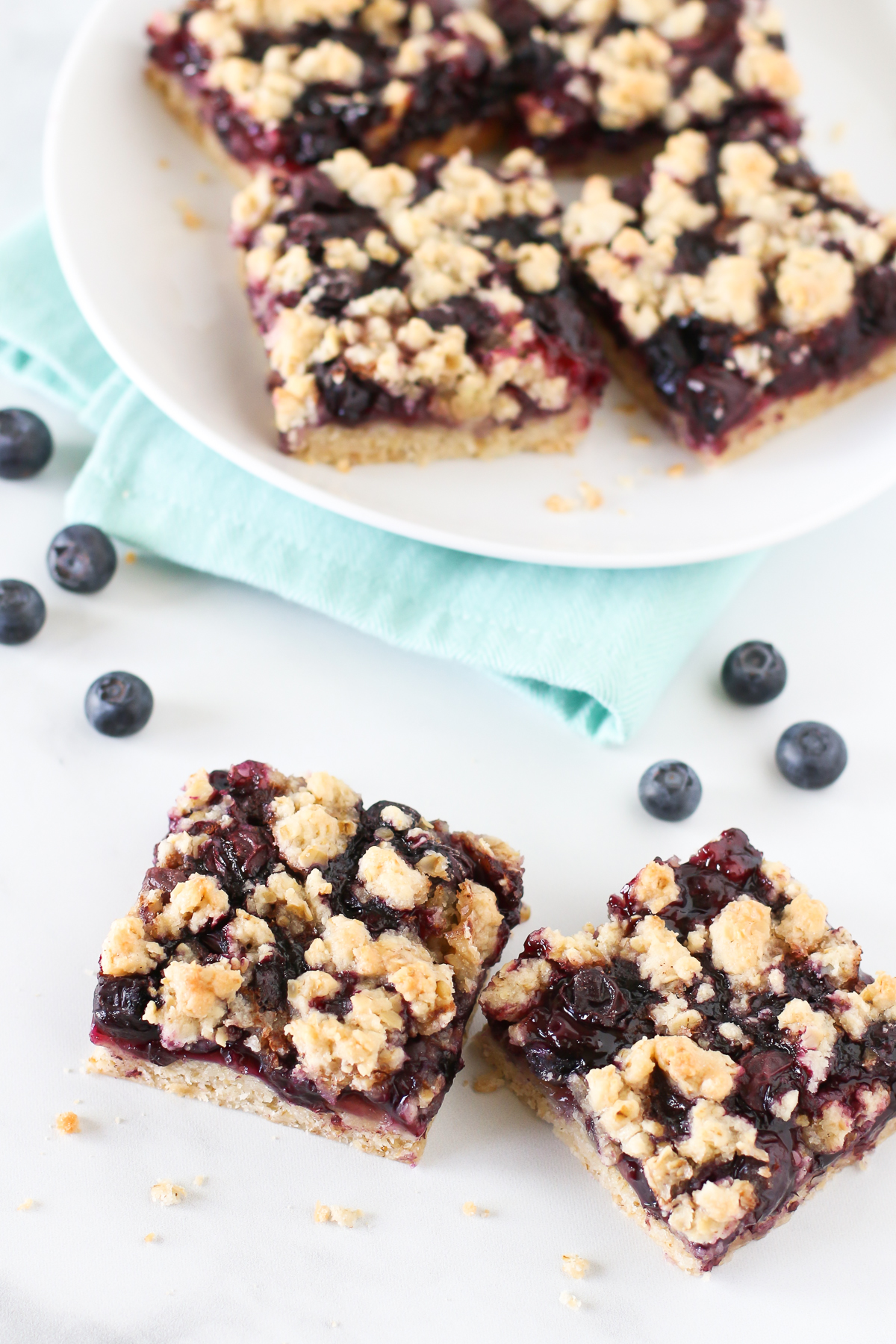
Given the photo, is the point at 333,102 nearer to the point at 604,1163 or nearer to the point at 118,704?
the point at 118,704

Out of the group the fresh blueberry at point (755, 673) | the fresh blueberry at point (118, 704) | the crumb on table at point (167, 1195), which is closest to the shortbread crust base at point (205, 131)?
the fresh blueberry at point (118, 704)

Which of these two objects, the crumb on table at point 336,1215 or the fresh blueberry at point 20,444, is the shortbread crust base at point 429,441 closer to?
the fresh blueberry at point 20,444

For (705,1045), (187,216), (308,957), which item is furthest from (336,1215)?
(187,216)

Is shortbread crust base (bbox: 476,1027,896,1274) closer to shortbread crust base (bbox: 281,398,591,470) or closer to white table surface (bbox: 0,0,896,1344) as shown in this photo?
white table surface (bbox: 0,0,896,1344)

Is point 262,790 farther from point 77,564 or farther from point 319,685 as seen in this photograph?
point 77,564

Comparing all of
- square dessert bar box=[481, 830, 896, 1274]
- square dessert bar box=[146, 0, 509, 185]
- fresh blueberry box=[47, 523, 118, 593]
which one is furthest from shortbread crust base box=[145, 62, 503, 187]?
square dessert bar box=[481, 830, 896, 1274]

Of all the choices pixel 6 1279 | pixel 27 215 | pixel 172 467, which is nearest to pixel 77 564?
pixel 172 467
